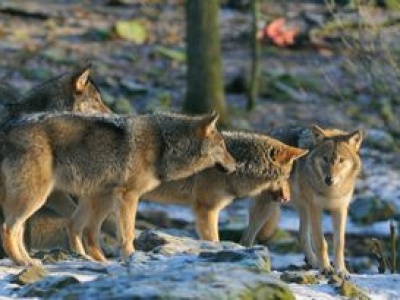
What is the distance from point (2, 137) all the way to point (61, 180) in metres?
0.62

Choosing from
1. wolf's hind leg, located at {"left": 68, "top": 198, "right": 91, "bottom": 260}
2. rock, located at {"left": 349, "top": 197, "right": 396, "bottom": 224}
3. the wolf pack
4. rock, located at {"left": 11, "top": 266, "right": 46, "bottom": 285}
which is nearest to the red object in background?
rock, located at {"left": 349, "top": 197, "right": 396, "bottom": 224}

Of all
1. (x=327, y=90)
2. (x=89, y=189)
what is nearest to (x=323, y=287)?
(x=89, y=189)

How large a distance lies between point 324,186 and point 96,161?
2648 millimetres

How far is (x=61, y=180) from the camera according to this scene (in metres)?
10.5

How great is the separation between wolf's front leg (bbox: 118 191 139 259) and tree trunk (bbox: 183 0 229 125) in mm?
12488

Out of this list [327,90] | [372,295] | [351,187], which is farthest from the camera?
[327,90]

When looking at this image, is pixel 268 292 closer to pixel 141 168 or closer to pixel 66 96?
pixel 141 168

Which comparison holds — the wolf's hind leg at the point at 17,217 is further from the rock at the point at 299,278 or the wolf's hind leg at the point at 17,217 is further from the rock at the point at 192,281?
the rock at the point at 299,278

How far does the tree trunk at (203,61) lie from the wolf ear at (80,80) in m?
11.2

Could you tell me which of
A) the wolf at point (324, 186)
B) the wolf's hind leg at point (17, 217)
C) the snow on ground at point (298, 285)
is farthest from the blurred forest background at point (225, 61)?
the wolf's hind leg at point (17, 217)

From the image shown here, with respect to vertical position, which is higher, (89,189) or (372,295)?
(89,189)

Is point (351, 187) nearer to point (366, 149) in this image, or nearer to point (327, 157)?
point (327, 157)

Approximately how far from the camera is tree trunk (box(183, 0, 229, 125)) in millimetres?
23484

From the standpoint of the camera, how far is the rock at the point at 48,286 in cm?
878
